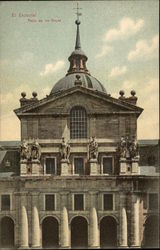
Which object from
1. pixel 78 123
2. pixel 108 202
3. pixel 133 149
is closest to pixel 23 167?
pixel 78 123

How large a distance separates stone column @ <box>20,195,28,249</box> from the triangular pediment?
23.3 feet

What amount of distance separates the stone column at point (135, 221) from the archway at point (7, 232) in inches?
367

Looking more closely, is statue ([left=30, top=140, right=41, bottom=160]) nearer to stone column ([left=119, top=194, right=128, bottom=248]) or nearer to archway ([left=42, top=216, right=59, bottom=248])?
archway ([left=42, top=216, right=59, bottom=248])

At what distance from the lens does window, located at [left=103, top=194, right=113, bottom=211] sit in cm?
3675

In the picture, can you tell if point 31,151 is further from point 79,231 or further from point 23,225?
point 79,231

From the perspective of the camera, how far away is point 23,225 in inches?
1428

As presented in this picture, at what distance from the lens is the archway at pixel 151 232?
111 feet

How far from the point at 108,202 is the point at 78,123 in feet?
22.0

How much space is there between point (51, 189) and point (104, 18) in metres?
13.5

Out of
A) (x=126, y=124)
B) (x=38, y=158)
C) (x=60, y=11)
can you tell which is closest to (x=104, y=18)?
(x=60, y=11)

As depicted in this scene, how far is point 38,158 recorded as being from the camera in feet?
123

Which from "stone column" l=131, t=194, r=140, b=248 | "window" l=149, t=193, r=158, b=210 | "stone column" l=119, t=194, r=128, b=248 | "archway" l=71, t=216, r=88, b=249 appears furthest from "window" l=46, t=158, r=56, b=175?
"window" l=149, t=193, r=158, b=210

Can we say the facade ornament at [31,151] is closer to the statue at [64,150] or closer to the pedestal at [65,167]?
the statue at [64,150]

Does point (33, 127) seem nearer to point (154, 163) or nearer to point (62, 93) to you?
point (62, 93)
